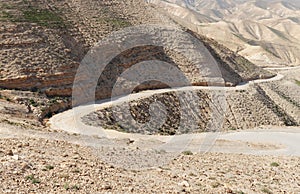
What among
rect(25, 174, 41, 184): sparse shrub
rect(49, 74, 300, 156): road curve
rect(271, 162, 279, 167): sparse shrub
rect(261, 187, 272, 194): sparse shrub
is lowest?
rect(49, 74, 300, 156): road curve

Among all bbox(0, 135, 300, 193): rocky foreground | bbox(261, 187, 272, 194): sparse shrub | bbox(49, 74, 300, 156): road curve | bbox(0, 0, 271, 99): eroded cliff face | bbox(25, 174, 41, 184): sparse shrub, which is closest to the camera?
bbox(25, 174, 41, 184): sparse shrub

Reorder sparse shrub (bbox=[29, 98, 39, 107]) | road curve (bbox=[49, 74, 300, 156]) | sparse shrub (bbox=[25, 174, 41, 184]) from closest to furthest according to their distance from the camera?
sparse shrub (bbox=[25, 174, 41, 184]), road curve (bbox=[49, 74, 300, 156]), sparse shrub (bbox=[29, 98, 39, 107])

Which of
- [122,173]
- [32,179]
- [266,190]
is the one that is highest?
[32,179]

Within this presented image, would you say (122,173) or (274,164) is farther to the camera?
(274,164)

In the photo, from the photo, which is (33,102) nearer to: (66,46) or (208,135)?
(66,46)

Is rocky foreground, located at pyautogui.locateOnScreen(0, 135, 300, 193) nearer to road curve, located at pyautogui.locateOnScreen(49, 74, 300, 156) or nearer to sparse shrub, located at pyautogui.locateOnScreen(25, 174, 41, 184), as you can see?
sparse shrub, located at pyautogui.locateOnScreen(25, 174, 41, 184)

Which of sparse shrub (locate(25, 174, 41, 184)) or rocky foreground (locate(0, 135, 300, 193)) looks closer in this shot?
sparse shrub (locate(25, 174, 41, 184))

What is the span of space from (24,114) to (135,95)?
1270 cm

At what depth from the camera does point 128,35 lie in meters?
46.7

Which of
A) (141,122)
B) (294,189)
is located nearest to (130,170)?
(294,189)

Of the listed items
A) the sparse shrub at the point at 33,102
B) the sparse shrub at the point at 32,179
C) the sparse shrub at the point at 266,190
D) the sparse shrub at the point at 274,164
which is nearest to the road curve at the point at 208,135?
the sparse shrub at the point at 33,102

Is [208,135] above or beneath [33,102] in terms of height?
beneath

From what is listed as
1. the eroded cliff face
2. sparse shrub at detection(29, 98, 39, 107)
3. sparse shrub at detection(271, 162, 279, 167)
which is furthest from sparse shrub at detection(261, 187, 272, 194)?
the eroded cliff face

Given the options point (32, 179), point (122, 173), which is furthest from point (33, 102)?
point (32, 179)
